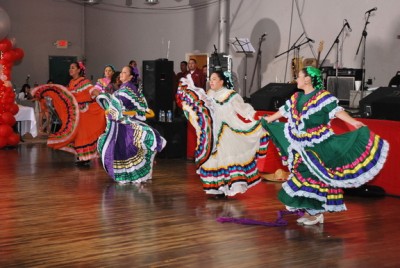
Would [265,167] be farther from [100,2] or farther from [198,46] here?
[100,2]

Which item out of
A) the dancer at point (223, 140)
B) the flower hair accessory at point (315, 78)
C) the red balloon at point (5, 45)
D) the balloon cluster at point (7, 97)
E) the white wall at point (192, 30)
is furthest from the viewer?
the white wall at point (192, 30)

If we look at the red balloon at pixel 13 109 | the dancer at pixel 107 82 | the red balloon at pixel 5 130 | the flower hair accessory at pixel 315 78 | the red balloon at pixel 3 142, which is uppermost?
the flower hair accessory at pixel 315 78

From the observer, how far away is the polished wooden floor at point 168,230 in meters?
4.96

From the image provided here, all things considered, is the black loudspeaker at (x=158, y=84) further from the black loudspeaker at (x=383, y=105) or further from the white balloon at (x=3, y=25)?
the black loudspeaker at (x=383, y=105)

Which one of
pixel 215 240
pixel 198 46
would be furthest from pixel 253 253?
pixel 198 46

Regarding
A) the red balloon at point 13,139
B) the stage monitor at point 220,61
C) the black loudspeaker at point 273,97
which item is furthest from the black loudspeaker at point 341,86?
the red balloon at point 13,139

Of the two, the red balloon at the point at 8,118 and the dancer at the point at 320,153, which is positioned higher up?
the dancer at the point at 320,153

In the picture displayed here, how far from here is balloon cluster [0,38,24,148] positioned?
11.6 m

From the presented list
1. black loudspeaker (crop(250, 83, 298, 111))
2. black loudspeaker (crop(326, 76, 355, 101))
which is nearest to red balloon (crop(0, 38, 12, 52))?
black loudspeaker (crop(250, 83, 298, 111))

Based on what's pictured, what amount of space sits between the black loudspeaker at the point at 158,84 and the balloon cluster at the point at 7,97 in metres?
2.32

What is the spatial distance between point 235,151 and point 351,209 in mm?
1312

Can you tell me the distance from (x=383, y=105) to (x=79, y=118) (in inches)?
166

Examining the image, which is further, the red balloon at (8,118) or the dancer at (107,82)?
the red balloon at (8,118)

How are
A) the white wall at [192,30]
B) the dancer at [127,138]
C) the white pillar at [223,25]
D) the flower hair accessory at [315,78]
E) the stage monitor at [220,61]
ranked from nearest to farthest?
the flower hair accessory at [315,78], the dancer at [127,138], the white wall at [192,30], the stage monitor at [220,61], the white pillar at [223,25]
